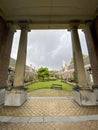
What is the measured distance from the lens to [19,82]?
6.14 metres

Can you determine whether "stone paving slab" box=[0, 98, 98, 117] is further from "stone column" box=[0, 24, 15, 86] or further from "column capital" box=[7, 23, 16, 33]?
"column capital" box=[7, 23, 16, 33]

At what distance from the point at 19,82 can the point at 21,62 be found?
1.51 m

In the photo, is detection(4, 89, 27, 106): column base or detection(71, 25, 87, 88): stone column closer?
detection(4, 89, 27, 106): column base

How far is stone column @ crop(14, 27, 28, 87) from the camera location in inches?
243

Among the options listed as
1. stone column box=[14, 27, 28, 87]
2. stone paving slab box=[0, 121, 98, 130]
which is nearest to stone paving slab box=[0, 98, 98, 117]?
stone paving slab box=[0, 121, 98, 130]

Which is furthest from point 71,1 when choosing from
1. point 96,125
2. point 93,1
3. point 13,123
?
point 13,123

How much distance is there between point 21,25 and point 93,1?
5668 mm

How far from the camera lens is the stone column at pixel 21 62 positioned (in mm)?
6176

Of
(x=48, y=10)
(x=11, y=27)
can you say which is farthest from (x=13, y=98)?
(x=48, y=10)

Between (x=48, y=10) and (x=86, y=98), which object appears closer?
(x=86, y=98)

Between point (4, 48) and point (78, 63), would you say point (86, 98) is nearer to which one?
point (78, 63)

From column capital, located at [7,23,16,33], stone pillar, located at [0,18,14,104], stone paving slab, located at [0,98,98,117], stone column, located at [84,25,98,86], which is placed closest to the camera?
stone paving slab, located at [0,98,98,117]

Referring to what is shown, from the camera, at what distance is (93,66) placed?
7242 mm

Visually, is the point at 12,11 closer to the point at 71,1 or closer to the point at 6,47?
the point at 6,47
